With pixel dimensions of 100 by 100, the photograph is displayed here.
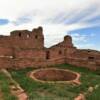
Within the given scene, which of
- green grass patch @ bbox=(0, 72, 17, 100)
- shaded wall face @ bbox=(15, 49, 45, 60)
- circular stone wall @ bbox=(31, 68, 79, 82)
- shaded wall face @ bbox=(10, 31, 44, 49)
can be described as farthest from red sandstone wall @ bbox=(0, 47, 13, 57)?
green grass patch @ bbox=(0, 72, 17, 100)

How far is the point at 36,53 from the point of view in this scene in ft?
58.2

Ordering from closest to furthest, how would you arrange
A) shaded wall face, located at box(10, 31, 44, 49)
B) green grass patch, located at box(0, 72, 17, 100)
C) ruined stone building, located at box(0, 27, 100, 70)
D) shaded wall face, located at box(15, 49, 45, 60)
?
green grass patch, located at box(0, 72, 17, 100) → ruined stone building, located at box(0, 27, 100, 70) → shaded wall face, located at box(15, 49, 45, 60) → shaded wall face, located at box(10, 31, 44, 49)

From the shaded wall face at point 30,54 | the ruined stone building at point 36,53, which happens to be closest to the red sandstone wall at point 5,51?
the ruined stone building at point 36,53

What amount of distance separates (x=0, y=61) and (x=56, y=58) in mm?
5922

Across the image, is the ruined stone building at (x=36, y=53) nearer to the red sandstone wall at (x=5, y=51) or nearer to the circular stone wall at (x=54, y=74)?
the red sandstone wall at (x=5, y=51)

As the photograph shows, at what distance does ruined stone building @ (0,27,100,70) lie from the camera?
16.2m

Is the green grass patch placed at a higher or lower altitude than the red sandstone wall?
lower

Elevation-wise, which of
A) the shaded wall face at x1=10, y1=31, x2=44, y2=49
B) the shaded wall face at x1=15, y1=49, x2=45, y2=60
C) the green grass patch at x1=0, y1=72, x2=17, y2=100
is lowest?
the green grass patch at x1=0, y1=72, x2=17, y2=100

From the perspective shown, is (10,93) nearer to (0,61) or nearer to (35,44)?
(0,61)

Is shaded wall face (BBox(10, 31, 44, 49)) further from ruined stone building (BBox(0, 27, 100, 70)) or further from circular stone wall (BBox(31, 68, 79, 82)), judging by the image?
circular stone wall (BBox(31, 68, 79, 82))

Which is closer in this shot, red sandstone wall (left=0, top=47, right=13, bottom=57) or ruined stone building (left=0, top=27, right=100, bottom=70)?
ruined stone building (left=0, top=27, right=100, bottom=70)

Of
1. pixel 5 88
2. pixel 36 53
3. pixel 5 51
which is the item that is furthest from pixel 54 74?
pixel 5 88

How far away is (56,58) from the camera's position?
764 inches

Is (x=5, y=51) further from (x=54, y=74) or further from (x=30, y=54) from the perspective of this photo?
(x=54, y=74)
